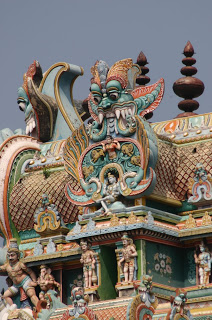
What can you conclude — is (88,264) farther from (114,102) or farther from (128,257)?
(114,102)

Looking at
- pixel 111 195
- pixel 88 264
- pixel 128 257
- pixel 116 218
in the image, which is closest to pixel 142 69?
pixel 111 195

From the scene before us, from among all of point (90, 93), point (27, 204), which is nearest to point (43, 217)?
point (27, 204)

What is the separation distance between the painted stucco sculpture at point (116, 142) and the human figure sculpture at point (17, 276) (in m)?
2.40

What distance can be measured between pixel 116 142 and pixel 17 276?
15.4 ft

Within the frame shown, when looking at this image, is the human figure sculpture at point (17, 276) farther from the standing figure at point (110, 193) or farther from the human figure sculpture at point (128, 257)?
the human figure sculpture at point (128, 257)

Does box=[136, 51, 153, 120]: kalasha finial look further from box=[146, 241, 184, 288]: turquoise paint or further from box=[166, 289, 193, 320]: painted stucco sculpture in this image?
box=[166, 289, 193, 320]: painted stucco sculpture

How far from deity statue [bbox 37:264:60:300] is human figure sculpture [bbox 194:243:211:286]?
13.4 feet

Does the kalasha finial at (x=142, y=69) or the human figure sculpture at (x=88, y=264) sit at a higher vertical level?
the kalasha finial at (x=142, y=69)

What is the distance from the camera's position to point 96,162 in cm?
3881

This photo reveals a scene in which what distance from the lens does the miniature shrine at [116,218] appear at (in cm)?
3747

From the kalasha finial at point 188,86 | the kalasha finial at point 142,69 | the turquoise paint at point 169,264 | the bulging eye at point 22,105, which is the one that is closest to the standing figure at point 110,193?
the turquoise paint at point 169,264

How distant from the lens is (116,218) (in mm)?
37844

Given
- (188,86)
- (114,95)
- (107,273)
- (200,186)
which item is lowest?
(107,273)

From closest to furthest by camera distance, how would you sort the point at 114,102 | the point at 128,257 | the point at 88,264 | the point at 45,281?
1. the point at 128,257
2. the point at 88,264
3. the point at 114,102
4. the point at 45,281
